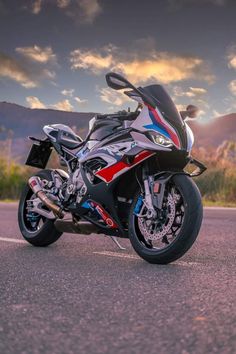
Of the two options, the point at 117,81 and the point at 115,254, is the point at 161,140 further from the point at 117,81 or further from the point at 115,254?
the point at 115,254

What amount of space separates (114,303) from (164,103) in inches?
82.9

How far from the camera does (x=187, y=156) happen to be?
14.6 ft

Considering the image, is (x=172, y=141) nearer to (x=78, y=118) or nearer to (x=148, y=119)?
(x=148, y=119)

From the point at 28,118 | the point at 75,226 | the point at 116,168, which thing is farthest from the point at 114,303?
the point at 28,118

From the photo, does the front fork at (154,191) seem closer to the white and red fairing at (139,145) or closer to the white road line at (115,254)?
the white and red fairing at (139,145)

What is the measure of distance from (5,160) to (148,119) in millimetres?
19342

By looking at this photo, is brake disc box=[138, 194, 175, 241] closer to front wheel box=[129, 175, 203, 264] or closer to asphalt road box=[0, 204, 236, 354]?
front wheel box=[129, 175, 203, 264]

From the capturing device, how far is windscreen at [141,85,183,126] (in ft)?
14.8

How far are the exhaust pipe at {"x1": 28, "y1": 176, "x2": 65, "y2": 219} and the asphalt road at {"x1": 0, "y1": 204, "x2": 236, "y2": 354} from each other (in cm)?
37

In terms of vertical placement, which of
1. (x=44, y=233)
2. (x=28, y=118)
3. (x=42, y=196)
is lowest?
(x=44, y=233)

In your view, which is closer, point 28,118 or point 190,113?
point 190,113

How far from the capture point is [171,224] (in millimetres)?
4289

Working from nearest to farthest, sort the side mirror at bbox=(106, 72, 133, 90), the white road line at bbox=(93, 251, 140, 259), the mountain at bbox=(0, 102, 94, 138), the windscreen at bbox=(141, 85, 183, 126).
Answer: the windscreen at bbox=(141, 85, 183, 126), the side mirror at bbox=(106, 72, 133, 90), the white road line at bbox=(93, 251, 140, 259), the mountain at bbox=(0, 102, 94, 138)

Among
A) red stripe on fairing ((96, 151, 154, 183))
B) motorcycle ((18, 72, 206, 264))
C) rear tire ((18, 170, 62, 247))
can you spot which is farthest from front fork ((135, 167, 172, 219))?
rear tire ((18, 170, 62, 247))
